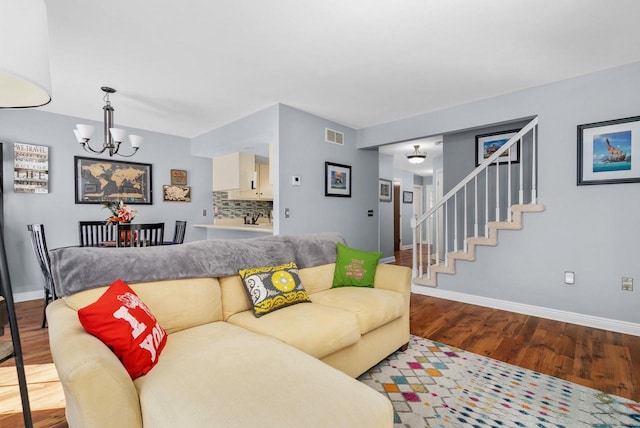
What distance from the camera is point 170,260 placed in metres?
1.81

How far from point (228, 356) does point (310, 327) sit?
20.4 inches

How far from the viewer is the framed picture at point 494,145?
3.93 meters

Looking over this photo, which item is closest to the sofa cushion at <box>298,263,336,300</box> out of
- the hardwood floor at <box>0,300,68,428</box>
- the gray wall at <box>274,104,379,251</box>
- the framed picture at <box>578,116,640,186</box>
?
the gray wall at <box>274,104,379,251</box>

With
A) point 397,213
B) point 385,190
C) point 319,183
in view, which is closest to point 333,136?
point 319,183

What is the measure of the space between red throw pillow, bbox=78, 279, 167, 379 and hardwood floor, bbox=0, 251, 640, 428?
0.85 meters

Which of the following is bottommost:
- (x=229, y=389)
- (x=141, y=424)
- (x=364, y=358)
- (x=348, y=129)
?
(x=364, y=358)

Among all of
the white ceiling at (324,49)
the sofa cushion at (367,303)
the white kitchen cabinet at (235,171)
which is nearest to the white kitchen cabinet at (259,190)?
the white kitchen cabinet at (235,171)

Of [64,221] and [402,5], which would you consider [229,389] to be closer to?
[402,5]

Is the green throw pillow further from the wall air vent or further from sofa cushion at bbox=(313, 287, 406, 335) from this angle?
the wall air vent

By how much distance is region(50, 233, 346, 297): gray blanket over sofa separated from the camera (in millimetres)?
1534

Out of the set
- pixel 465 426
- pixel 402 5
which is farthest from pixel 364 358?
pixel 402 5

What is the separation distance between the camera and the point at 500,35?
2340mm

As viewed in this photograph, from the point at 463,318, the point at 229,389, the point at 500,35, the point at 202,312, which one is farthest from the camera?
the point at 463,318

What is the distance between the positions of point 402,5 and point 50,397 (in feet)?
10.7
